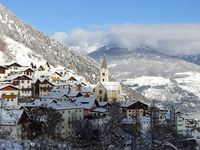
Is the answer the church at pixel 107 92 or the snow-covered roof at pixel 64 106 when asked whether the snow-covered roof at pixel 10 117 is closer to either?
the snow-covered roof at pixel 64 106

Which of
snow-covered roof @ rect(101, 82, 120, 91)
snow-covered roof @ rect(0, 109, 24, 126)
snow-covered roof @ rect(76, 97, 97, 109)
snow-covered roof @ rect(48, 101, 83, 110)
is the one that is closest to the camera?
snow-covered roof @ rect(0, 109, 24, 126)

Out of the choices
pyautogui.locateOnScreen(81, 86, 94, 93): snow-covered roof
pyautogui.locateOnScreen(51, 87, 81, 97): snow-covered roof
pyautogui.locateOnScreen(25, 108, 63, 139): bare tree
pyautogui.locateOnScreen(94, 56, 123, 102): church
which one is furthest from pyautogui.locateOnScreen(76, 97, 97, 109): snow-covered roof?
pyautogui.locateOnScreen(94, 56, 123, 102): church

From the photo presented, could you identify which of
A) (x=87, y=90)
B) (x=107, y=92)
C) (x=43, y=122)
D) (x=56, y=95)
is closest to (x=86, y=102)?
(x=56, y=95)

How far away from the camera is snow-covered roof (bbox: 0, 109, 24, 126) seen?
73750 mm

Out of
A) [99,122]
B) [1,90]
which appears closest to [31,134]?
[99,122]

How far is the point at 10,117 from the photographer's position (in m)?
76.3

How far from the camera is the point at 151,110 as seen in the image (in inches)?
4564

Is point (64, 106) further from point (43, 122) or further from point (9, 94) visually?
point (9, 94)

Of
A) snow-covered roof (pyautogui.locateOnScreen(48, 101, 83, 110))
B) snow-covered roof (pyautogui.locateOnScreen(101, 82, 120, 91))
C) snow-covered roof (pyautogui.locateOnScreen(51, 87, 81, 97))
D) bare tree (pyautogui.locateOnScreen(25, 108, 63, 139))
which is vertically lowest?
bare tree (pyautogui.locateOnScreen(25, 108, 63, 139))

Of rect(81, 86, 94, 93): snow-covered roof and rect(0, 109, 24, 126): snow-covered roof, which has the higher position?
rect(81, 86, 94, 93): snow-covered roof

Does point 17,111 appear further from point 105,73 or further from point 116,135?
point 105,73

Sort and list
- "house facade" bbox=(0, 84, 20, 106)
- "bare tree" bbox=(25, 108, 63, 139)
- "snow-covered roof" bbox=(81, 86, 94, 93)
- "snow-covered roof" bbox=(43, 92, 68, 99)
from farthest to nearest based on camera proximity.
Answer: "snow-covered roof" bbox=(81, 86, 94, 93)
"snow-covered roof" bbox=(43, 92, 68, 99)
"house facade" bbox=(0, 84, 20, 106)
"bare tree" bbox=(25, 108, 63, 139)

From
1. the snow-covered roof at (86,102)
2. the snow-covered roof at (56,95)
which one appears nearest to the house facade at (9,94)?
the snow-covered roof at (56,95)

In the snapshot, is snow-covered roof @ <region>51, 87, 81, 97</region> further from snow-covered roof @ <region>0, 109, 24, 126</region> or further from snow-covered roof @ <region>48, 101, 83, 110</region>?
snow-covered roof @ <region>0, 109, 24, 126</region>
